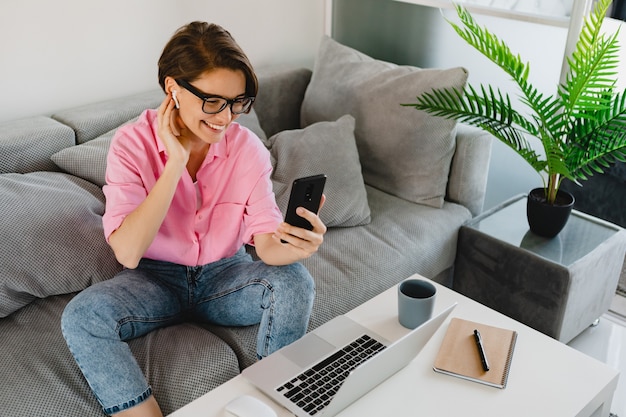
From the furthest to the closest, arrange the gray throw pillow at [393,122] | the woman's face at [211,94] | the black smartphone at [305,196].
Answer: the gray throw pillow at [393,122] < the woman's face at [211,94] < the black smartphone at [305,196]

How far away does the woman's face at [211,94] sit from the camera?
54.8 inches

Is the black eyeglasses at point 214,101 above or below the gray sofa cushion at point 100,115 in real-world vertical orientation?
above

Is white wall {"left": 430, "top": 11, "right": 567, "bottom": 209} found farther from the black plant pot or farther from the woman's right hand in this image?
the woman's right hand

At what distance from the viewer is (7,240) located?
5.24ft

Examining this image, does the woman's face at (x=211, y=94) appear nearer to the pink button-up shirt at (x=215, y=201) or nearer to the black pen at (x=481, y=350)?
the pink button-up shirt at (x=215, y=201)

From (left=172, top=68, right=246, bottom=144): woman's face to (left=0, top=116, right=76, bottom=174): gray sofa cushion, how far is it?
2.25 feet

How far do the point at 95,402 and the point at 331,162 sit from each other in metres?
1.05

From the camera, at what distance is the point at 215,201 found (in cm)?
161

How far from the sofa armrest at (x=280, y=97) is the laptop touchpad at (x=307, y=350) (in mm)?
1241

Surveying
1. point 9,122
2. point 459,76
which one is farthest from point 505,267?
point 9,122

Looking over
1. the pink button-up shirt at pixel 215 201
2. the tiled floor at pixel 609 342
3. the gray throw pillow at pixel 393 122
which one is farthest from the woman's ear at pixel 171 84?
the tiled floor at pixel 609 342

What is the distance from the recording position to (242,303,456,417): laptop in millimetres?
1173

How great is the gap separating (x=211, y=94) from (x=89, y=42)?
3.37 ft

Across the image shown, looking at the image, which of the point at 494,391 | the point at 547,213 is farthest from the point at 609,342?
the point at 494,391
